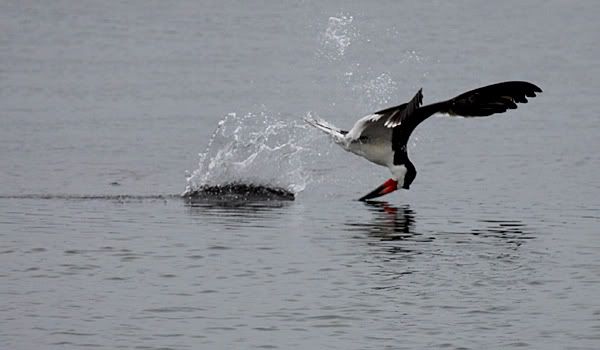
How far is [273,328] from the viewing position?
937cm

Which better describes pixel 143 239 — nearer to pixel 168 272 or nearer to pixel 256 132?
pixel 168 272

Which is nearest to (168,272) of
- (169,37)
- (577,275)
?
(577,275)

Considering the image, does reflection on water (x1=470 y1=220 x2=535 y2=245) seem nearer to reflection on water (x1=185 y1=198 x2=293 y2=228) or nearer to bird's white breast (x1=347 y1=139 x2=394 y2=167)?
bird's white breast (x1=347 y1=139 x2=394 y2=167)

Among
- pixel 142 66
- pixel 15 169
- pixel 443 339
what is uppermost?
pixel 142 66

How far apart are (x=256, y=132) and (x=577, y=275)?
33.3 ft

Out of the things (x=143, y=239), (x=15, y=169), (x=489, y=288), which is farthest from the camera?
(x=15, y=169)

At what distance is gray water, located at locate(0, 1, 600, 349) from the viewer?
379 inches

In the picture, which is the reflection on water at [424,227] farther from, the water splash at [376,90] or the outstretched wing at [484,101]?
the water splash at [376,90]

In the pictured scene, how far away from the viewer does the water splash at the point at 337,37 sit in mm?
31719

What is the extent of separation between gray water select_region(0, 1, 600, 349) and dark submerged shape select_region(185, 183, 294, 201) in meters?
0.23

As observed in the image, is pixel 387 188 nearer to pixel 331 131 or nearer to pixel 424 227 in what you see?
pixel 331 131

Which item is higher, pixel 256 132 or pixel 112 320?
pixel 256 132

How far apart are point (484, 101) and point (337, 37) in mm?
21174

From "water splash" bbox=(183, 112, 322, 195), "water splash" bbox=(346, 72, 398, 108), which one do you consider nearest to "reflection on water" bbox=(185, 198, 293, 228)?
"water splash" bbox=(183, 112, 322, 195)
